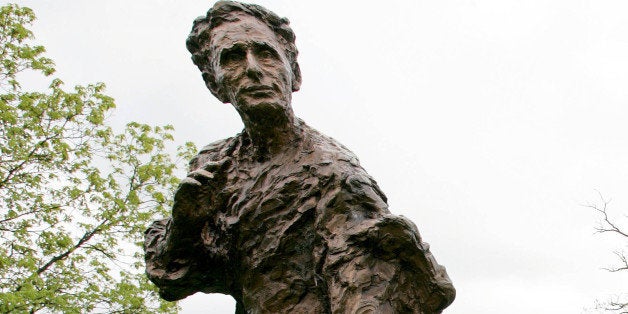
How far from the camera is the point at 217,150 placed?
434 centimetres

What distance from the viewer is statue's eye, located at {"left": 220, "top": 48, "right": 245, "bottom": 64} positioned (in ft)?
12.7

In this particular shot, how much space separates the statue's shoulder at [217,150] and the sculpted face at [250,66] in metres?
0.27

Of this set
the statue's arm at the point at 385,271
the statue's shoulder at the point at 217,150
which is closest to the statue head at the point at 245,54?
the statue's shoulder at the point at 217,150

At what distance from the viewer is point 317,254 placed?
11.3ft

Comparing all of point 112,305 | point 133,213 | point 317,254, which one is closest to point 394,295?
point 317,254

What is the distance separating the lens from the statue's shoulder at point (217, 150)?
163 inches

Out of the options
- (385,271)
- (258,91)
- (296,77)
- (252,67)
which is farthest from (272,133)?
(385,271)

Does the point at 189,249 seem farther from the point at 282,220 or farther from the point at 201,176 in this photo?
the point at 282,220

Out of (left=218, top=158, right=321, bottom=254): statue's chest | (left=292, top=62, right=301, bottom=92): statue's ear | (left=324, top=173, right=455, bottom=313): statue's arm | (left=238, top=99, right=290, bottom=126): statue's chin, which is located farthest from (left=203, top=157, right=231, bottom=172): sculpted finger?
(left=324, top=173, right=455, bottom=313): statue's arm

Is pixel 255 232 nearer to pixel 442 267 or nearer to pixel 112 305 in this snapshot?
pixel 442 267

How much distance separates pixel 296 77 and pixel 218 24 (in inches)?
22.7

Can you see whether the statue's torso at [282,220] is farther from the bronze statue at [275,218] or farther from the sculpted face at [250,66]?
the sculpted face at [250,66]

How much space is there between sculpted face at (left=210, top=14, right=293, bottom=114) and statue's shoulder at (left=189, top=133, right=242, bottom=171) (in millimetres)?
271

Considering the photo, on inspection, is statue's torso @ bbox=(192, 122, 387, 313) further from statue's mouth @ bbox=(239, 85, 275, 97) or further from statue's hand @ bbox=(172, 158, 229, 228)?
statue's mouth @ bbox=(239, 85, 275, 97)
